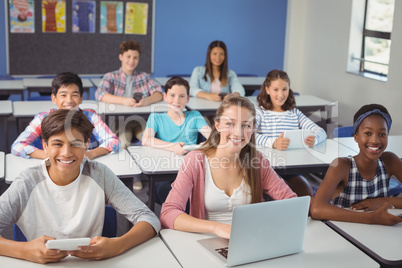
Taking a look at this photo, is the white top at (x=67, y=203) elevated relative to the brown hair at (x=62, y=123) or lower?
lower

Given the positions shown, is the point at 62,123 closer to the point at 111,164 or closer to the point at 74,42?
the point at 111,164

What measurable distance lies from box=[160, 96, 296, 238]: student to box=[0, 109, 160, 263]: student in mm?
240

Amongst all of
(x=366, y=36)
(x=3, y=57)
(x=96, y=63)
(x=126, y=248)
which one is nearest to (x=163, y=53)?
(x=96, y=63)

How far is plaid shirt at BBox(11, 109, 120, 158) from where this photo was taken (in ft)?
9.52

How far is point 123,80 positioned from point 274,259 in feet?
9.96

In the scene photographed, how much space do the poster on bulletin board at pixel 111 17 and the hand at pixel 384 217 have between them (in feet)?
15.8

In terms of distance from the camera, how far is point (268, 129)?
3494 mm

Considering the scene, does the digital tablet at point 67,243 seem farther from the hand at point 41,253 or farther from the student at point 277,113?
the student at point 277,113

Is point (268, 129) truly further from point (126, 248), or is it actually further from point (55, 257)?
point (55, 257)

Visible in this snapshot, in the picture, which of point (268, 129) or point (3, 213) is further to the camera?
point (268, 129)

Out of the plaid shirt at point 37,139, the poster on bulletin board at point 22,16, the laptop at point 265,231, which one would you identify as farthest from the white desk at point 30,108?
the laptop at point 265,231

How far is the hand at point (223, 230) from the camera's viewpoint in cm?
187

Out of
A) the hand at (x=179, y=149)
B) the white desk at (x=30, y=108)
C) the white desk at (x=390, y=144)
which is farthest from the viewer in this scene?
the white desk at (x=30, y=108)

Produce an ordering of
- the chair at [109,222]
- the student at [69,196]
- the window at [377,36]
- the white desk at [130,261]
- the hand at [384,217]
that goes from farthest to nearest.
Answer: the window at [377,36]
the hand at [384,217]
the chair at [109,222]
the student at [69,196]
the white desk at [130,261]
